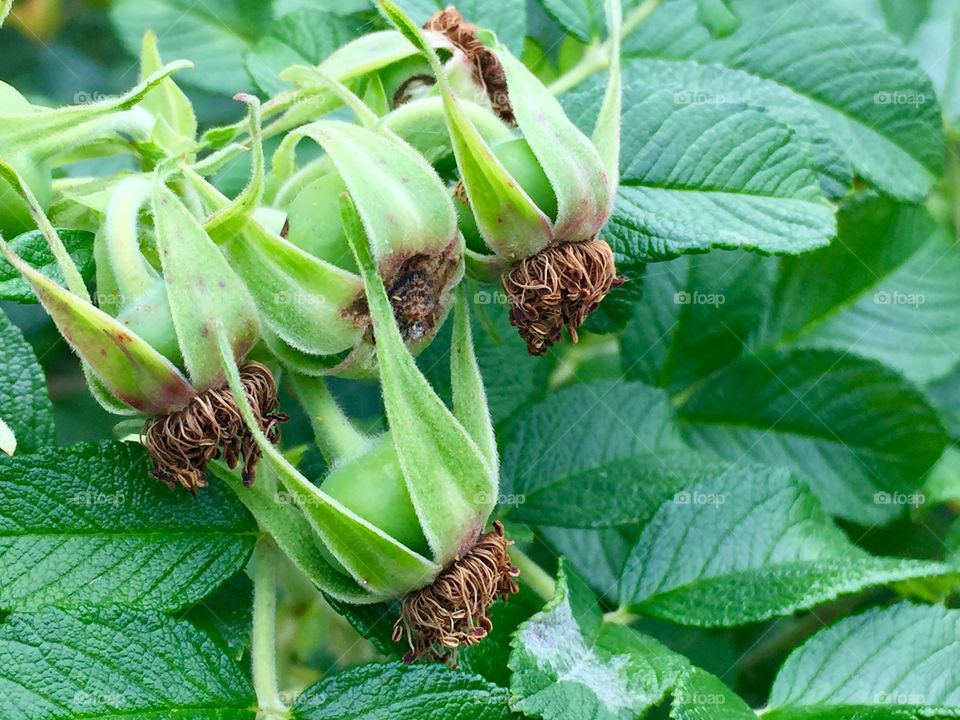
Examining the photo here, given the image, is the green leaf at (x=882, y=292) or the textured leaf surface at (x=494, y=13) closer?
the textured leaf surface at (x=494, y=13)

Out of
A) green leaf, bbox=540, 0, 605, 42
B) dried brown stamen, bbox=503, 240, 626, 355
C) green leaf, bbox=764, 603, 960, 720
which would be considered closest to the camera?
dried brown stamen, bbox=503, 240, 626, 355

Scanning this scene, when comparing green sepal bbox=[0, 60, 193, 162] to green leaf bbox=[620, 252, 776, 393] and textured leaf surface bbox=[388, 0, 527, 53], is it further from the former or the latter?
green leaf bbox=[620, 252, 776, 393]

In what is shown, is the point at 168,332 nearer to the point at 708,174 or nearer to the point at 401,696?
the point at 401,696

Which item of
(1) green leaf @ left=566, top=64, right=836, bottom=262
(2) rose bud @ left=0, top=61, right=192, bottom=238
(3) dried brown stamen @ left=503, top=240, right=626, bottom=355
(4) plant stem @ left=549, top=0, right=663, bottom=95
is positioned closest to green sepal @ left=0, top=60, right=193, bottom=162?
(2) rose bud @ left=0, top=61, right=192, bottom=238

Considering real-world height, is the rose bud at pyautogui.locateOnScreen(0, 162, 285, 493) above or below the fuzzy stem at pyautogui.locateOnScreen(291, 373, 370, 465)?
above

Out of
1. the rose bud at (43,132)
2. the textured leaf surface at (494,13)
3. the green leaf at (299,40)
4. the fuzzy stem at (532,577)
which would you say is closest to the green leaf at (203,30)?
the green leaf at (299,40)

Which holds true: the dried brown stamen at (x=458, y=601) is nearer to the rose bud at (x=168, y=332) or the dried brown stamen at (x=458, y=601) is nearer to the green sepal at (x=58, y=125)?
the rose bud at (x=168, y=332)

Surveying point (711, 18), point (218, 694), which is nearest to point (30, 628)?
point (218, 694)
